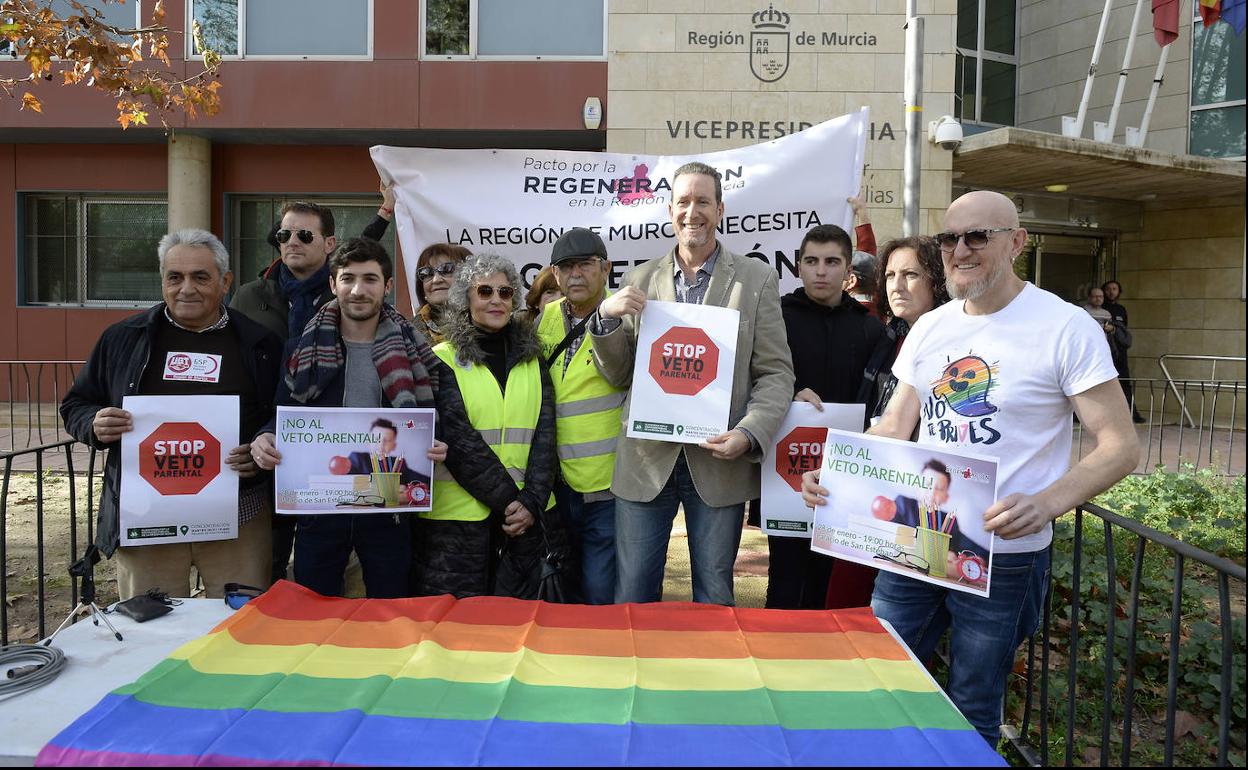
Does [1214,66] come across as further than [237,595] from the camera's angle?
Yes

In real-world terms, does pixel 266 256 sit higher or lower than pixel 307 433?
higher

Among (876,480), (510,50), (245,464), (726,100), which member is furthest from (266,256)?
(876,480)

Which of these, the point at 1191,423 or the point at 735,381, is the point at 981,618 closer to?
the point at 735,381

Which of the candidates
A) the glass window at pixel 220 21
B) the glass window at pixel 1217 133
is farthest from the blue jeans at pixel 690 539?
the glass window at pixel 1217 133

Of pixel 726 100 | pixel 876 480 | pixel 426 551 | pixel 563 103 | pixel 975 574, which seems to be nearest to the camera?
pixel 975 574

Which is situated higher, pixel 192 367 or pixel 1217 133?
pixel 1217 133

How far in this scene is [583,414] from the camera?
370 cm

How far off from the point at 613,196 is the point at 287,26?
9413 mm

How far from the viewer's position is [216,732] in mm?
1790

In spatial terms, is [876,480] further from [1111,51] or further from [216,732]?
[1111,51]

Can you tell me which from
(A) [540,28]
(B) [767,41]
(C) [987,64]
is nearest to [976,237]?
(B) [767,41]

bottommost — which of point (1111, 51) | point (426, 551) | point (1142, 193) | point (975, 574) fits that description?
point (426, 551)

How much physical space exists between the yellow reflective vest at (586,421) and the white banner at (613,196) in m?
2.15

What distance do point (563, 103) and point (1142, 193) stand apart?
1008 cm
